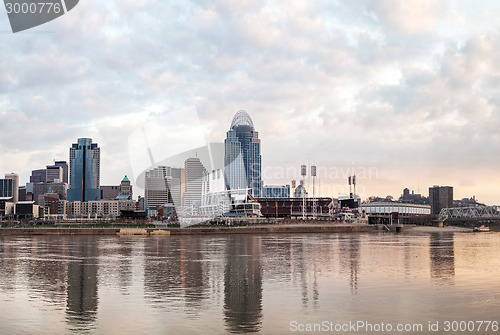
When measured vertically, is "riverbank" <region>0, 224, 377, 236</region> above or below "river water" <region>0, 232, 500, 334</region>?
below

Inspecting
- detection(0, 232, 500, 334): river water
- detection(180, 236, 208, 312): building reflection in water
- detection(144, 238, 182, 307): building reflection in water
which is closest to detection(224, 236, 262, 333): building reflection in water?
detection(0, 232, 500, 334): river water

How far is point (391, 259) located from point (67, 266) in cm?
3414

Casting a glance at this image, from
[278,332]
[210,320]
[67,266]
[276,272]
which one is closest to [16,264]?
[67,266]

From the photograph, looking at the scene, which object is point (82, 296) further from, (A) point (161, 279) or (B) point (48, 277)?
(B) point (48, 277)

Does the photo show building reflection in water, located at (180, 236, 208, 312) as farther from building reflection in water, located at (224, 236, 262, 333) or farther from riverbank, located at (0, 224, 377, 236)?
riverbank, located at (0, 224, 377, 236)

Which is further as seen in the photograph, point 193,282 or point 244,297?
point 193,282

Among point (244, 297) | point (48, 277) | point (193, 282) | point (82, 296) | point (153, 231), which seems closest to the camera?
point (244, 297)

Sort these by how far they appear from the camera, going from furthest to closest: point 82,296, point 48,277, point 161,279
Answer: point 48,277 < point 161,279 < point 82,296

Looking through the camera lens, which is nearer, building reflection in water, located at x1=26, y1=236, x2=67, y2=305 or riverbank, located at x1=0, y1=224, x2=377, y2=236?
building reflection in water, located at x1=26, y1=236, x2=67, y2=305

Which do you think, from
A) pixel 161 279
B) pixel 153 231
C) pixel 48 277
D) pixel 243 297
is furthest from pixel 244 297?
pixel 153 231

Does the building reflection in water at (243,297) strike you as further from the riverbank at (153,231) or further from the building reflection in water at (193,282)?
the riverbank at (153,231)

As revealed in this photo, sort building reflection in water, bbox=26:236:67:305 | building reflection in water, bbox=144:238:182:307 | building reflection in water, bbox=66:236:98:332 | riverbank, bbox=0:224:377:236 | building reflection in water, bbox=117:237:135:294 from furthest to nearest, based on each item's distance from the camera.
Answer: riverbank, bbox=0:224:377:236 → building reflection in water, bbox=117:237:135:294 → building reflection in water, bbox=26:236:67:305 → building reflection in water, bbox=144:238:182:307 → building reflection in water, bbox=66:236:98:332

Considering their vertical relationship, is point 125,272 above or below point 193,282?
below

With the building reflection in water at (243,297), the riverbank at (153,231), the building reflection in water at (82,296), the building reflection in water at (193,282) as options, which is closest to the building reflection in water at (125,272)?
the building reflection in water at (82,296)
